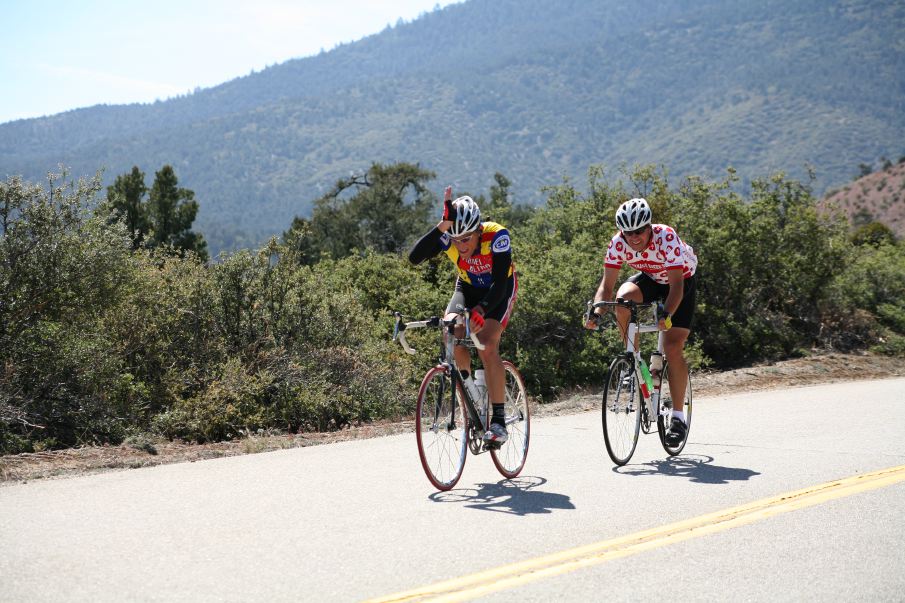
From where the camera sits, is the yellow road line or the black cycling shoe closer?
the yellow road line

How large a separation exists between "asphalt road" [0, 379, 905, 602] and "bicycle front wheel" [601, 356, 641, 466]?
0.18m

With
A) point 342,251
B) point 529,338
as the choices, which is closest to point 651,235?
point 529,338

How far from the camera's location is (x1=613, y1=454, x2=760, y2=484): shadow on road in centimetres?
707

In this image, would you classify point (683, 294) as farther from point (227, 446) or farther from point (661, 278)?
point (227, 446)

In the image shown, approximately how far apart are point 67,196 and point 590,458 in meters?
6.84

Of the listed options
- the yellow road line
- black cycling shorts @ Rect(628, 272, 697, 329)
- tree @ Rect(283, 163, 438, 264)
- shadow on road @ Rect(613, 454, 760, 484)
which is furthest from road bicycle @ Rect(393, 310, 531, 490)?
tree @ Rect(283, 163, 438, 264)

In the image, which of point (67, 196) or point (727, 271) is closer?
point (67, 196)

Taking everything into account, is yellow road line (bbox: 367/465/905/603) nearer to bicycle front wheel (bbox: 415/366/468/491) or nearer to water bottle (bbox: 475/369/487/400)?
bicycle front wheel (bbox: 415/366/468/491)

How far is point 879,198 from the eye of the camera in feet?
353

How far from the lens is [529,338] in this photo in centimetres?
1691

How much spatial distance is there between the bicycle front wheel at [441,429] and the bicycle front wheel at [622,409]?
1.40 m

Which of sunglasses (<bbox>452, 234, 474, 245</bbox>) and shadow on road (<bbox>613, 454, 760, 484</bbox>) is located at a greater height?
sunglasses (<bbox>452, 234, 474, 245</bbox>)

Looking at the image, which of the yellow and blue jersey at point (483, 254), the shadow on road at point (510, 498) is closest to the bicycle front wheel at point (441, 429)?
the shadow on road at point (510, 498)

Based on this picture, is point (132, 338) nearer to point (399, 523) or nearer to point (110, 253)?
point (110, 253)
